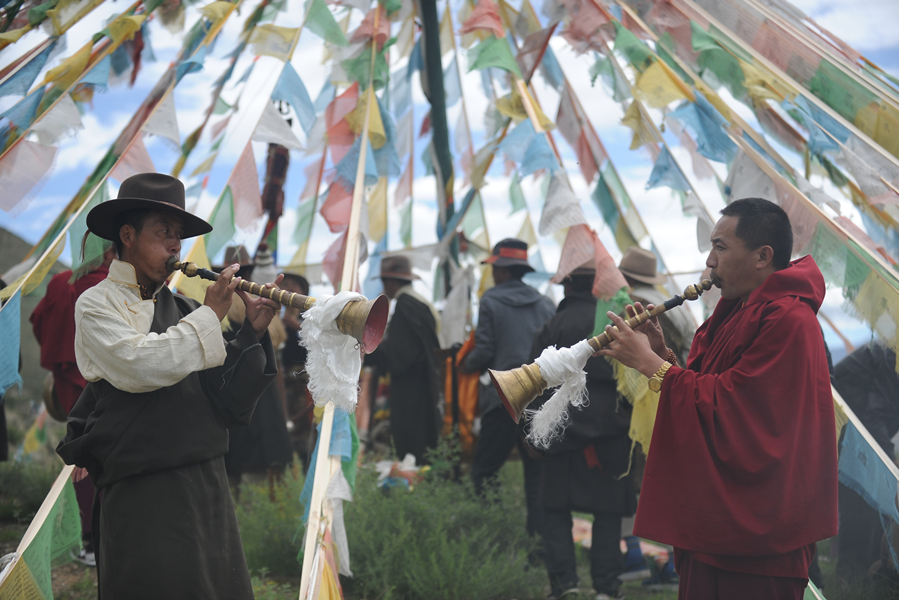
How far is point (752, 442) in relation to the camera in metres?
2.24

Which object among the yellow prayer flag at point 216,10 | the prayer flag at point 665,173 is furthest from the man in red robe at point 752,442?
the yellow prayer flag at point 216,10

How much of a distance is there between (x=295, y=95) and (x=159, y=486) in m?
2.54

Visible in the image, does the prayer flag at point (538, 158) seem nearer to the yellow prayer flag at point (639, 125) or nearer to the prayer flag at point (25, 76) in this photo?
the yellow prayer flag at point (639, 125)

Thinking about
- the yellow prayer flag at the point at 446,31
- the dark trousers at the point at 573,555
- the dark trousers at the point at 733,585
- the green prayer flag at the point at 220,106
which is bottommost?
the dark trousers at the point at 573,555

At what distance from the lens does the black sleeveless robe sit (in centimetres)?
226

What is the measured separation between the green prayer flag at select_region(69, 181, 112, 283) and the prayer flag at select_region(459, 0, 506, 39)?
2.44 m

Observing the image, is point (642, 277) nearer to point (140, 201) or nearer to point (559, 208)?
point (559, 208)

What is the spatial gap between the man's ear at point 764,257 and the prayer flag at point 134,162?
2.82 m

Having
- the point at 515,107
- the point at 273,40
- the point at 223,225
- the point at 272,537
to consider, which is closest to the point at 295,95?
the point at 273,40

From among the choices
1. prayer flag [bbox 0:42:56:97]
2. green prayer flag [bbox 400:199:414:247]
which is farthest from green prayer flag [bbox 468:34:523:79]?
green prayer flag [bbox 400:199:414:247]

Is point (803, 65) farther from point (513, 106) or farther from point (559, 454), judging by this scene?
point (559, 454)

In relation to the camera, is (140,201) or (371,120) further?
(371,120)

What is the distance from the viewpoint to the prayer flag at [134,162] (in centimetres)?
361

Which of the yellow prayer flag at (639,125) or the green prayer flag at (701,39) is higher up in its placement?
the green prayer flag at (701,39)
